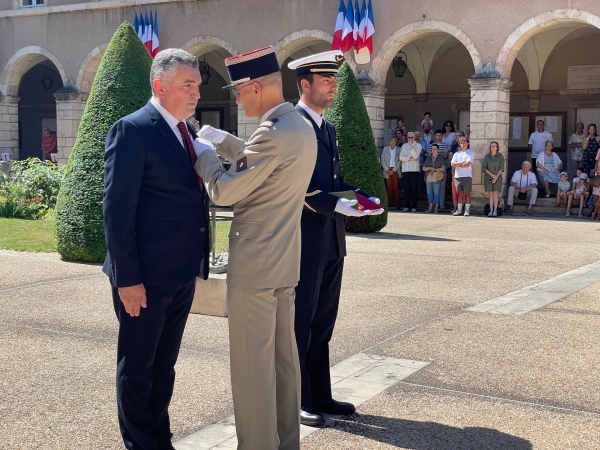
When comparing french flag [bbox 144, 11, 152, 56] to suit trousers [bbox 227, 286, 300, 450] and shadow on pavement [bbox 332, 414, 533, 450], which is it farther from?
suit trousers [bbox 227, 286, 300, 450]

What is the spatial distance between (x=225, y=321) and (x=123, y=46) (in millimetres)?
4313

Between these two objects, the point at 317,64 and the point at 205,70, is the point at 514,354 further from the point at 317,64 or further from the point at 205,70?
the point at 205,70

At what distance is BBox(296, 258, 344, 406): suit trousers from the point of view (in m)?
4.00

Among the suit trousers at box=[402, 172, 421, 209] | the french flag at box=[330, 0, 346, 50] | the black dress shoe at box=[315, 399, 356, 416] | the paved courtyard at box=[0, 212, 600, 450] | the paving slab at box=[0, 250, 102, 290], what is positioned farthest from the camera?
the french flag at box=[330, 0, 346, 50]

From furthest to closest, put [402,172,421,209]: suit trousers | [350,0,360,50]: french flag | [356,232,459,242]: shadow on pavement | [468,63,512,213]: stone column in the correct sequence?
[350,0,360,50]: french flag
[402,172,421,209]: suit trousers
[468,63,512,213]: stone column
[356,232,459,242]: shadow on pavement

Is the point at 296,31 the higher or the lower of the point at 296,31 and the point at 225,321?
the higher

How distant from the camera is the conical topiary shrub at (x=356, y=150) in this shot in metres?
12.1

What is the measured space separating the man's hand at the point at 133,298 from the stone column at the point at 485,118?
14414 mm

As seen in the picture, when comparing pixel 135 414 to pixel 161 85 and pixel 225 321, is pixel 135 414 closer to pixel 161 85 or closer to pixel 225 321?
pixel 161 85

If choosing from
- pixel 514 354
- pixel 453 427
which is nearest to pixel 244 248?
pixel 453 427

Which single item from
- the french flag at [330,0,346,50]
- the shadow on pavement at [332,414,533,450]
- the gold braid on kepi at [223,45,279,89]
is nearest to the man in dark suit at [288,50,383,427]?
the shadow on pavement at [332,414,533,450]

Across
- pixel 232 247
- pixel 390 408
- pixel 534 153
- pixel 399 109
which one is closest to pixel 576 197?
pixel 534 153

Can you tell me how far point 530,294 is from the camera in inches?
291

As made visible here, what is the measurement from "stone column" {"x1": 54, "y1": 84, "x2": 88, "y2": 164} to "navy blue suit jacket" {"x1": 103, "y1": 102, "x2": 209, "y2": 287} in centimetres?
1933
